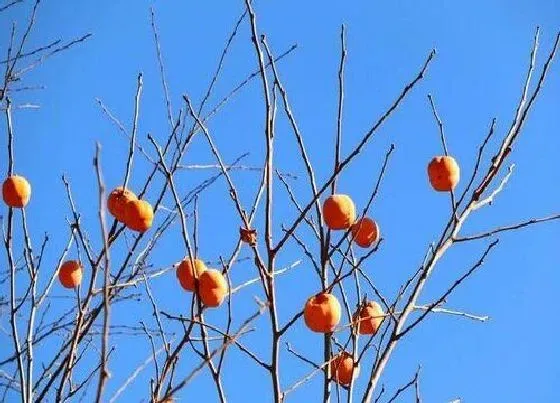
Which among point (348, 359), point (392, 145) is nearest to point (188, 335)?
point (348, 359)

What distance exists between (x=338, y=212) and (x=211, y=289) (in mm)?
532

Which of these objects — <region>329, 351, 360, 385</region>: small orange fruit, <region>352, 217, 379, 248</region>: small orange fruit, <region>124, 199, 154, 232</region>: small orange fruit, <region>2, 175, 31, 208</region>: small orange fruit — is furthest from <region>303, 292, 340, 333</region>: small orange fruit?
<region>2, 175, 31, 208</region>: small orange fruit

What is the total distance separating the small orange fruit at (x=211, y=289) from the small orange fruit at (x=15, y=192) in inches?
37.5

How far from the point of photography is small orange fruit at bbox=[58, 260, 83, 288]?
2.56 meters

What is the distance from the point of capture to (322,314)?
6.05ft

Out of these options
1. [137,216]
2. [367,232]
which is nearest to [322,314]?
[367,232]

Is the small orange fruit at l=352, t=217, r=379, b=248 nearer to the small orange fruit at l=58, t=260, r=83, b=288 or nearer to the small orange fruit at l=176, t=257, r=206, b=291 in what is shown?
the small orange fruit at l=176, t=257, r=206, b=291

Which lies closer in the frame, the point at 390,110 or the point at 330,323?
the point at 390,110

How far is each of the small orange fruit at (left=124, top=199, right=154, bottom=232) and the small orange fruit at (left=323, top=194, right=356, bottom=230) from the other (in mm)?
621

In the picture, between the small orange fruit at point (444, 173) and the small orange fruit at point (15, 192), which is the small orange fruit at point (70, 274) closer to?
the small orange fruit at point (15, 192)

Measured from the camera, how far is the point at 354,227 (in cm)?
219

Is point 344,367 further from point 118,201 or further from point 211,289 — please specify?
point 118,201

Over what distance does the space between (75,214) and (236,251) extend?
55 centimetres

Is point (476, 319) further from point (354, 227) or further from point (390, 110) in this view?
point (390, 110)
